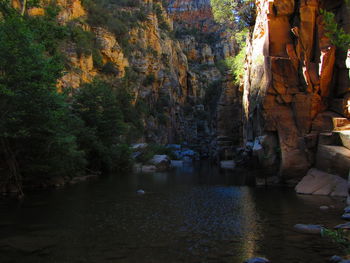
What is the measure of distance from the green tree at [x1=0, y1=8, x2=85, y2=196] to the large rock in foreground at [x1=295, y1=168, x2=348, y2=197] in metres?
14.2

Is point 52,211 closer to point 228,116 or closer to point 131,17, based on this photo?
point 228,116

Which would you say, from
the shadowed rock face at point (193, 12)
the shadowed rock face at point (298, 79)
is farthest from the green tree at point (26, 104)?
the shadowed rock face at point (193, 12)

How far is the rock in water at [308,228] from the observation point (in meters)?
10.6

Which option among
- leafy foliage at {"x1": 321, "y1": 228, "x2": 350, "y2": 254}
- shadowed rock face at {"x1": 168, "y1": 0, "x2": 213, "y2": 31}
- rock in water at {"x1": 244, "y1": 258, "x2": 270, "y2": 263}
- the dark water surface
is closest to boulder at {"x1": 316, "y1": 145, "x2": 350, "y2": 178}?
the dark water surface

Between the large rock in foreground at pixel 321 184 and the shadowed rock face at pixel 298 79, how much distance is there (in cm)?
161

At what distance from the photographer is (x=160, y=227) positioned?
1147 centimetres

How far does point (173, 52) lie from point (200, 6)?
56691 mm

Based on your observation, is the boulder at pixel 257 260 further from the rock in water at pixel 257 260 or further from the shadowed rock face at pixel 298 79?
the shadowed rock face at pixel 298 79

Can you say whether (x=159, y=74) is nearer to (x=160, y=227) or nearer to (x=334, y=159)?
(x=334, y=159)

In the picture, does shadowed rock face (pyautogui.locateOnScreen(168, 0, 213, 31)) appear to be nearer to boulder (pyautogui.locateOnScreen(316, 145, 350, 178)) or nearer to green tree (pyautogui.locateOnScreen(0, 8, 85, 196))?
boulder (pyautogui.locateOnScreen(316, 145, 350, 178))

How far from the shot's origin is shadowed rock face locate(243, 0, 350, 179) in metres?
22.8

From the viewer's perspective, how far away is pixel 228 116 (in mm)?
55438

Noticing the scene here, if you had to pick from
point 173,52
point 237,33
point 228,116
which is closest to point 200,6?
point 173,52

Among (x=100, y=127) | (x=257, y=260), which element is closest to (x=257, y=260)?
(x=257, y=260)
